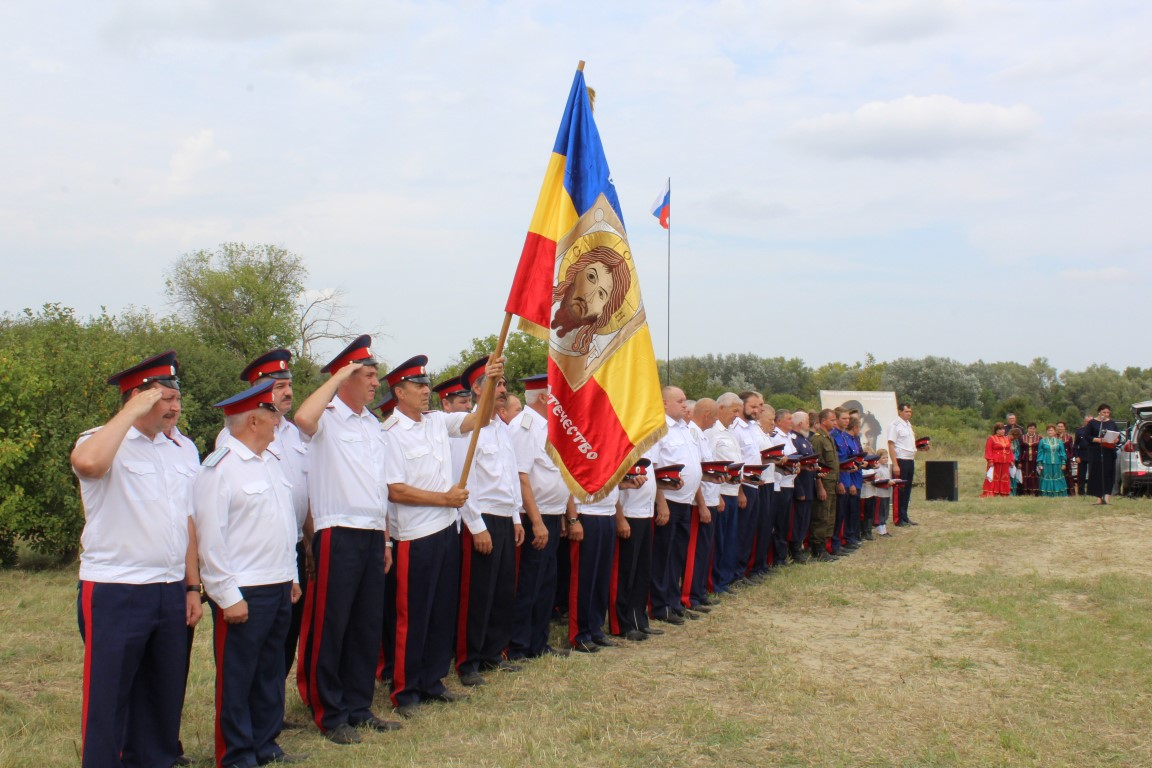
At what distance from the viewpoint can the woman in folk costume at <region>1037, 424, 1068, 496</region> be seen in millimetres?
20734

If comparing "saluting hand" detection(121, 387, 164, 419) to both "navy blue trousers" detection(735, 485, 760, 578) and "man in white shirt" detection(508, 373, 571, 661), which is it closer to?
"man in white shirt" detection(508, 373, 571, 661)

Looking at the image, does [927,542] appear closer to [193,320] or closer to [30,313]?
[30,313]

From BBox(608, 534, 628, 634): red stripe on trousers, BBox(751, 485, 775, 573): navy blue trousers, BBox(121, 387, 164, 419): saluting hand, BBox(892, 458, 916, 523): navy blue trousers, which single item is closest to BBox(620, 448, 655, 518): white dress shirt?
BBox(608, 534, 628, 634): red stripe on trousers

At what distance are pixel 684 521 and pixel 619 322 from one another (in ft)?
11.0

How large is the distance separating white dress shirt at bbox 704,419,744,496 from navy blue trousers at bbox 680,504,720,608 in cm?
67

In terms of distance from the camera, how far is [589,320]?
227 inches

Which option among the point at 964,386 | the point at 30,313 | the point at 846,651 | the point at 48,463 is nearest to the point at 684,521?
the point at 846,651

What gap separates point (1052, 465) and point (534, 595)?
56.5ft

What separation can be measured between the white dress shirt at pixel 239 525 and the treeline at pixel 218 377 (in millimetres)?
7150

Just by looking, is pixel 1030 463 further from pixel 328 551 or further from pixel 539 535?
pixel 328 551

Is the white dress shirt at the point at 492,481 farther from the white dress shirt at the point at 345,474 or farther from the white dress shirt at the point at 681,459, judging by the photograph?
the white dress shirt at the point at 681,459

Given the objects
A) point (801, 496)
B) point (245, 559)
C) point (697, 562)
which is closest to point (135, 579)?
point (245, 559)

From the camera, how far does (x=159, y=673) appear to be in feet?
14.0

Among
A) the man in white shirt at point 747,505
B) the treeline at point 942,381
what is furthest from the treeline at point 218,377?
the man in white shirt at point 747,505
